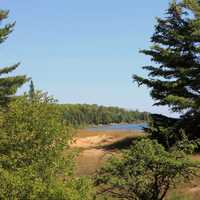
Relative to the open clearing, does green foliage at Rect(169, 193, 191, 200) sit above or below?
below

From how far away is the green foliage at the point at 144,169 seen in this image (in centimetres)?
2969

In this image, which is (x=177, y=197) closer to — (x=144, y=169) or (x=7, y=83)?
(x=144, y=169)

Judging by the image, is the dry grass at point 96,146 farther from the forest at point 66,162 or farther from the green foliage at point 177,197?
the green foliage at point 177,197

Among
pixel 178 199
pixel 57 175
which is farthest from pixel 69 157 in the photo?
pixel 178 199

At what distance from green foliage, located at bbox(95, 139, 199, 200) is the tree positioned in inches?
621

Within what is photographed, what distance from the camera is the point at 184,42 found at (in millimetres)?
48969

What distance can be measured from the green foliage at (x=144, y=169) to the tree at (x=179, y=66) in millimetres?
15762

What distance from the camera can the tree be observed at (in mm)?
47375

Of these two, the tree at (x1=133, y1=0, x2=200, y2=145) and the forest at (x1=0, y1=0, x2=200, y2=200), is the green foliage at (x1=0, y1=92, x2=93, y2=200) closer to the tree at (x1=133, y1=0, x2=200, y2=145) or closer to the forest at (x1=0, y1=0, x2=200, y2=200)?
the forest at (x1=0, y1=0, x2=200, y2=200)

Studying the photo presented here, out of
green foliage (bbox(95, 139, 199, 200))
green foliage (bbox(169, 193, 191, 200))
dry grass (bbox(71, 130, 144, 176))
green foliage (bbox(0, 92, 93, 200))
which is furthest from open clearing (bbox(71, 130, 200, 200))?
green foliage (bbox(0, 92, 93, 200))

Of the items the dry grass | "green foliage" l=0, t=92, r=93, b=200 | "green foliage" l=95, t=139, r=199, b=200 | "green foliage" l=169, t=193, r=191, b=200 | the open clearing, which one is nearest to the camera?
"green foliage" l=0, t=92, r=93, b=200

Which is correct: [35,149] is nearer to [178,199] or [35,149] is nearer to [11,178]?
[11,178]

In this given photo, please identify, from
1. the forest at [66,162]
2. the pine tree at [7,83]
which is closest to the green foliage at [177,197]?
the forest at [66,162]

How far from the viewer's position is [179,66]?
4916cm
